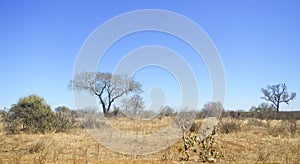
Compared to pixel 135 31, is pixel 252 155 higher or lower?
lower

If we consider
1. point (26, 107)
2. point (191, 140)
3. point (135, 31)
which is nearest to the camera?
point (191, 140)

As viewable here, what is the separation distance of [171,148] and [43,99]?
1180 centimetres

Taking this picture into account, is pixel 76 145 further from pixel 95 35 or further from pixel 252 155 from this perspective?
pixel 252 155

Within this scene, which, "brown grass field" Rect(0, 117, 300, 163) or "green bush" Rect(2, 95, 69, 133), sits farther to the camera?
"green bush" Rect(2, 95, 69, 133)

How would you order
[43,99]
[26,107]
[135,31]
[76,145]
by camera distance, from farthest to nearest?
[43,99] → [26,107] → [76,145] → [135,31]

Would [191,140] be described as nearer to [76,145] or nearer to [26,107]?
[76,145]

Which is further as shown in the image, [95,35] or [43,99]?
[43,99]

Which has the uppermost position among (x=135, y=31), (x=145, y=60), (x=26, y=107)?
(x=135, y=31)

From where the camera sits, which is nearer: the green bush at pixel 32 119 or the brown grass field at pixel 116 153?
the brown grass field at pixel 116 153

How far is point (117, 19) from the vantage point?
9859 millimetres

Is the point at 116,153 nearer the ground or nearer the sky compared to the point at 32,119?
nearer the ground

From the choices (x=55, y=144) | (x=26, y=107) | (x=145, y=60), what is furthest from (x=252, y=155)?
(x=26, y=107)

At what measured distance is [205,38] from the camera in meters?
9.84

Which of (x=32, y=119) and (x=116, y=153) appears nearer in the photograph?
(x=116, y=153)
